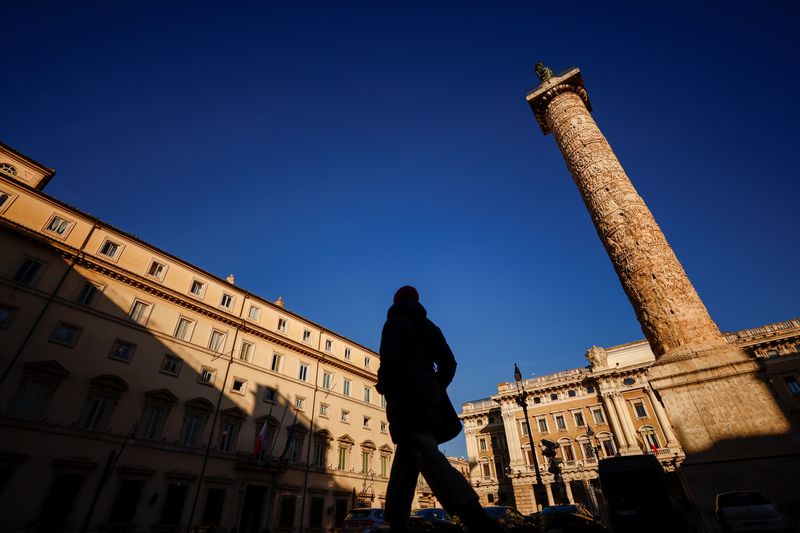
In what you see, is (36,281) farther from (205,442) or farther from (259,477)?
(259,477)

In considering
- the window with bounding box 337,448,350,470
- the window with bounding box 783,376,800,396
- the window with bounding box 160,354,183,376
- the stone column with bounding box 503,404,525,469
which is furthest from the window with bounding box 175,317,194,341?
the window with bounding box 783,376,800,396

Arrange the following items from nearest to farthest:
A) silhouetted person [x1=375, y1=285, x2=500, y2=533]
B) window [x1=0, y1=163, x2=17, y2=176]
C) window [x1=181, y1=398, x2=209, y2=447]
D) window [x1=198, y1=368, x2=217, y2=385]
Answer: silhouetted person [x1=375, y1=285, x2=500, y2=533], window [x1=181, y1=398, x2=209, y2=447], window [x1=0, y1=163, x2=17, y2=176], window [x1=198, y1=368, x2=217, y2=385]

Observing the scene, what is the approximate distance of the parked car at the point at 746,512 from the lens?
6.42 m

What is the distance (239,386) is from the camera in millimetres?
23625

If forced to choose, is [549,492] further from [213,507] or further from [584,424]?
[213,507]

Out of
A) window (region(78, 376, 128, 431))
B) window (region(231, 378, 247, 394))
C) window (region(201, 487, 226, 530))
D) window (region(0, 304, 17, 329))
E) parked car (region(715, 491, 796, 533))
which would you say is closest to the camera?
parked car (region(715, 491, 796, 533))

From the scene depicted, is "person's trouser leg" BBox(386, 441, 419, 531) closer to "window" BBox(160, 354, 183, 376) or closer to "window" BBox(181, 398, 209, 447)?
"window" BBox(181, 398, 209, 447)

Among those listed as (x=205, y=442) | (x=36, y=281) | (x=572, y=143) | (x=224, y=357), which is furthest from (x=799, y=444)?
(x=36, y=281)

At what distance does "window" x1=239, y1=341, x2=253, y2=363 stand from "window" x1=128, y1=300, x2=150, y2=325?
605 centimetres

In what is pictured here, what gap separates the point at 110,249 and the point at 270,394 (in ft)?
43.3

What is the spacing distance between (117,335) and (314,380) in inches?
526

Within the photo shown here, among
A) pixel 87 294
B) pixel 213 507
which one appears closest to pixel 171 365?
pixel 87 294

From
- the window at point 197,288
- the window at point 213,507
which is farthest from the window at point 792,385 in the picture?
the window at point 197,288

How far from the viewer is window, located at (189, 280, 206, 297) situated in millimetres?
24070
